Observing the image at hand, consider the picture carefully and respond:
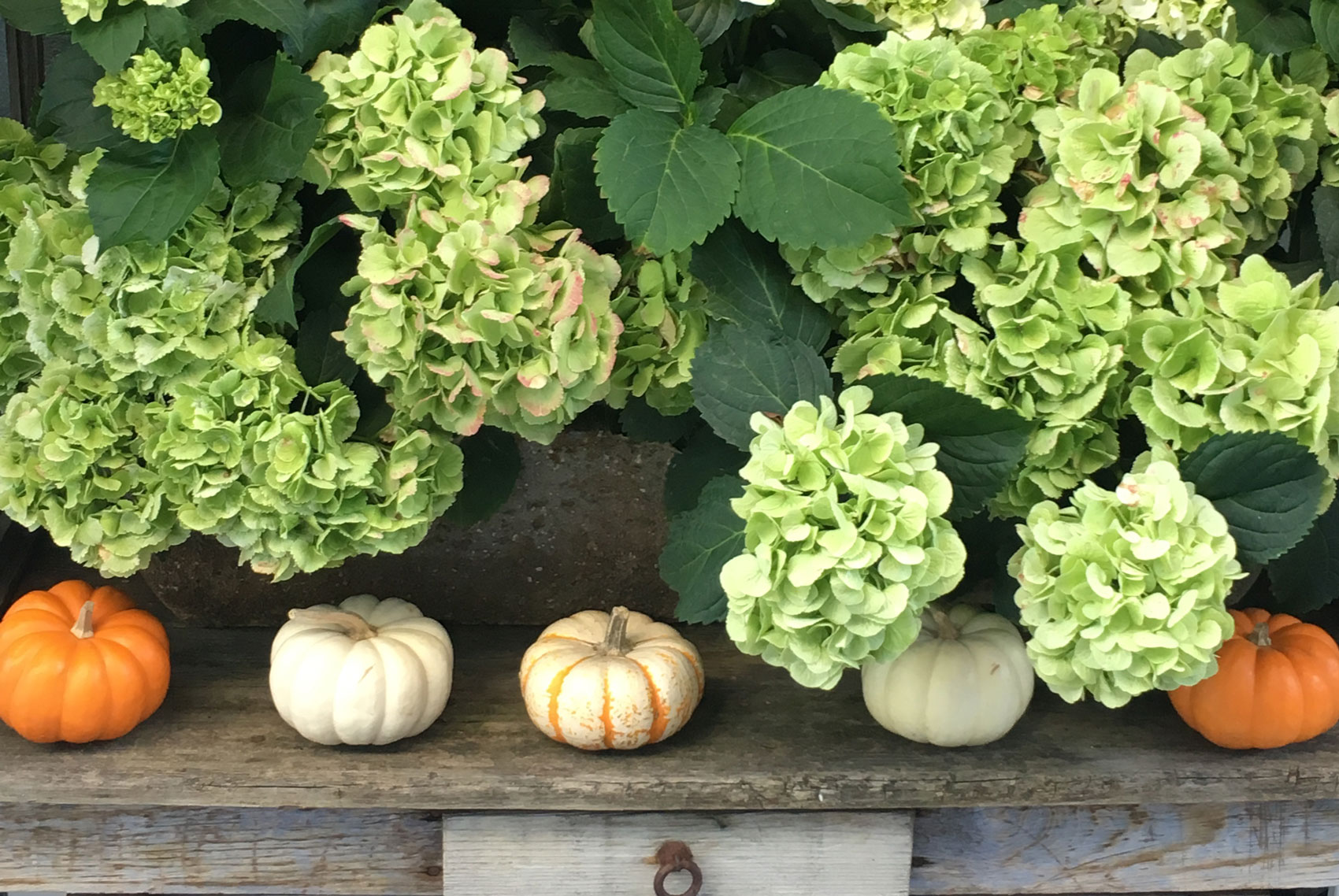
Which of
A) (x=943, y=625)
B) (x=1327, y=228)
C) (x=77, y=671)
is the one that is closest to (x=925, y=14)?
(x=1327, y=228)

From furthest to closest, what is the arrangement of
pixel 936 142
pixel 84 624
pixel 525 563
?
pixel 525 563 → pixel 84 624 → pixel 936 142

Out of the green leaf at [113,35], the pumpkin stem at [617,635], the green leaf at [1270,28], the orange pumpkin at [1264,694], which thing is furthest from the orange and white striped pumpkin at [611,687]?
the green leaf at [1270,28]

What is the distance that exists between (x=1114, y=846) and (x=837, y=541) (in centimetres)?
36

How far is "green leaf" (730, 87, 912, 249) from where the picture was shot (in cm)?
68

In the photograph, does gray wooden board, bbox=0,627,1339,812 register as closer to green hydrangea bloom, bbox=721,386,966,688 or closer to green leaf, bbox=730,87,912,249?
green hydrangea bloom, bbox=721,386,966,688

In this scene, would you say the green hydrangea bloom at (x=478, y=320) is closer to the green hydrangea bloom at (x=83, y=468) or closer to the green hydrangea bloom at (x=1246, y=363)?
the green hydrangea bloom at (x=83, y=468)

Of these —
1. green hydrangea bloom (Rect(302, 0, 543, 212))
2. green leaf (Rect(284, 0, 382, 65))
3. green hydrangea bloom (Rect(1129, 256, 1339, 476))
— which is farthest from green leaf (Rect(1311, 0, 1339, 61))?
green leaf (Rect(284, 0, 382, 65))

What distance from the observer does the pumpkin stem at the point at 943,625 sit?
784 millimetres

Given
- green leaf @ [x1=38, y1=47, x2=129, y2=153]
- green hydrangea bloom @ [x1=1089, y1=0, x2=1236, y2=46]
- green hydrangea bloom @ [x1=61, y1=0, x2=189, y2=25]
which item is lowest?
green leaf @ [x1=38, y1=47, x2=129, y2=153]

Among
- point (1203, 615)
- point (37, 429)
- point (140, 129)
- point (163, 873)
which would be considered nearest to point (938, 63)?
point (1203, 615)

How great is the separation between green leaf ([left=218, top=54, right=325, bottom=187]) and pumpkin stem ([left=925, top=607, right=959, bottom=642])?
49 cm

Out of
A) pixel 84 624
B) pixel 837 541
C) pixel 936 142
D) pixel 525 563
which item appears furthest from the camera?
pixel 525 563

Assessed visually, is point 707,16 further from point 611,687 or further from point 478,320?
point 611,687

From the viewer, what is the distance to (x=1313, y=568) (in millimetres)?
814
